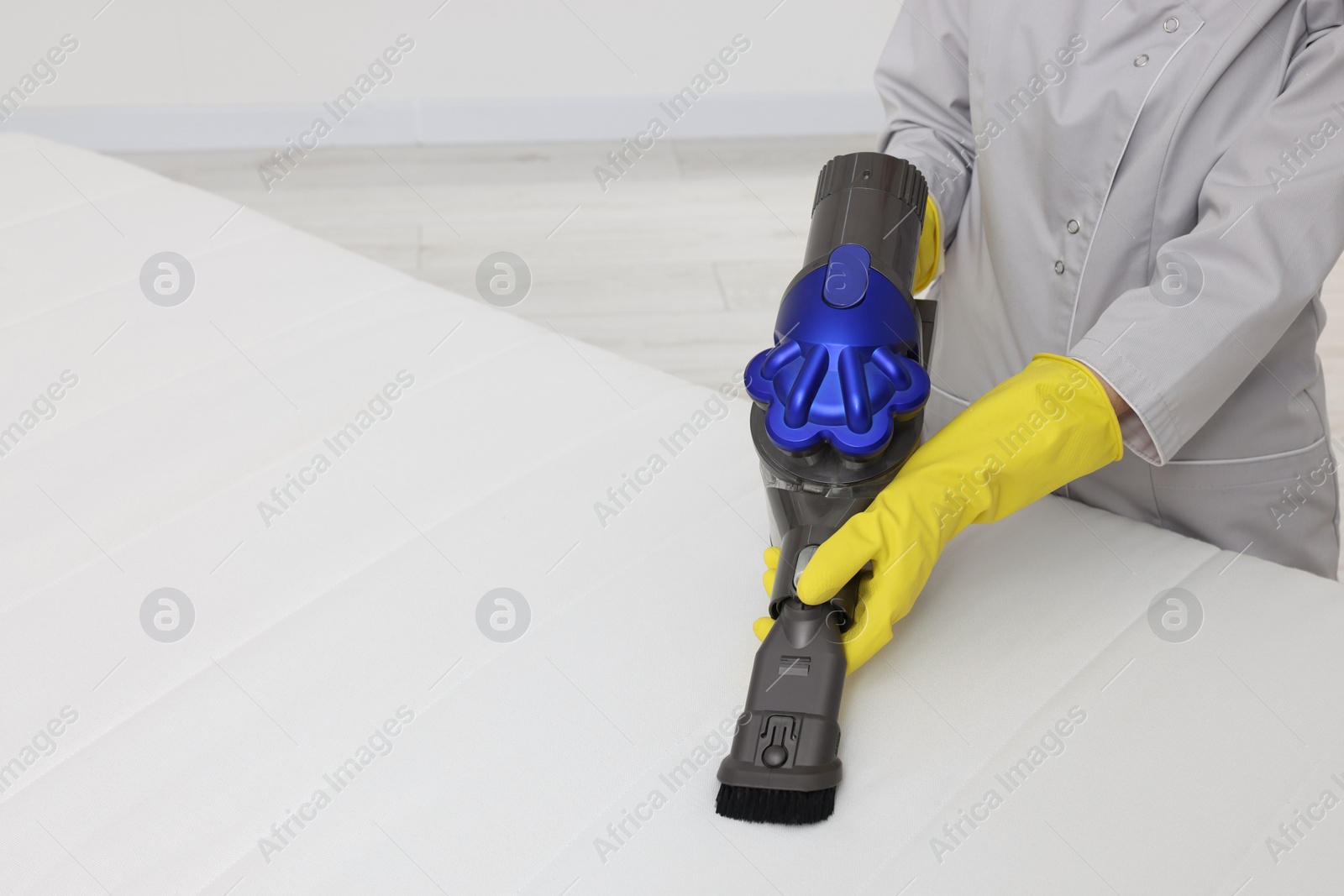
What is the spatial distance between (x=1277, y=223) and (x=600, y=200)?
2618 millimetres

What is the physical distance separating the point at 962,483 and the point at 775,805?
29cm

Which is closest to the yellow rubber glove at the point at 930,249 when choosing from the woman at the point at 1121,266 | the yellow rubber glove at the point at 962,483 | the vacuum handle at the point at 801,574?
the woman at the point at 1121,266

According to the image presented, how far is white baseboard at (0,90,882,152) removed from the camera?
3568 millimetres

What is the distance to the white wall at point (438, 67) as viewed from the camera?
134 inches

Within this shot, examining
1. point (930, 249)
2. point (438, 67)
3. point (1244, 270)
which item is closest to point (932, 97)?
point (930, 249)

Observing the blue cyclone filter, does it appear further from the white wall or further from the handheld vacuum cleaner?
the white wall

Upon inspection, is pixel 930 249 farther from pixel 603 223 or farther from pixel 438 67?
pixel 438 67

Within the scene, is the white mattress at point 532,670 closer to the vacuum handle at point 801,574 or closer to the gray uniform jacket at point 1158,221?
the vacuum handle at point 801,574

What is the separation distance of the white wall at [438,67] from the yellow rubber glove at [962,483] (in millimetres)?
2888

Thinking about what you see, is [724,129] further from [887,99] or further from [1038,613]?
[1038,613]

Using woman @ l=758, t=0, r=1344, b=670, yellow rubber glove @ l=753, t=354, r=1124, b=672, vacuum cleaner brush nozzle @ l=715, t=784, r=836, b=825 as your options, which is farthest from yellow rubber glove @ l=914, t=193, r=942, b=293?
vacuum cleaner brush nozzle @ l=715, t=784, r=836, b=825

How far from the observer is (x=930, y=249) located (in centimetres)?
→ 111

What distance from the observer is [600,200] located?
334 cm

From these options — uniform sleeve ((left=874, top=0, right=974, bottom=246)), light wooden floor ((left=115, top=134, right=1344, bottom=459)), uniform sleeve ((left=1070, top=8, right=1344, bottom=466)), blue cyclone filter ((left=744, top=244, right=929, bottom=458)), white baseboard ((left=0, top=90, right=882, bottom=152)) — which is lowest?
blue cyclone filter ((left=744, top=244, right=929, bottom=458))
